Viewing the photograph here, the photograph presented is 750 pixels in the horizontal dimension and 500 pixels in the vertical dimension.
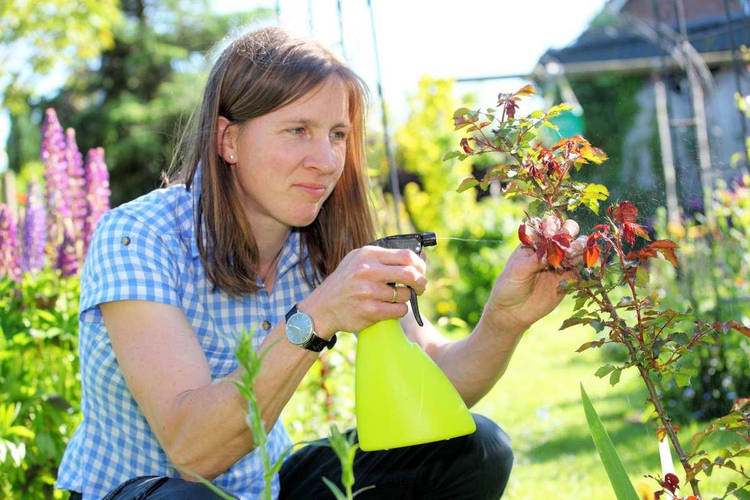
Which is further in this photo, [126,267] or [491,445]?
[491,445]

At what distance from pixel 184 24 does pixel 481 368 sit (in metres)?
19.7

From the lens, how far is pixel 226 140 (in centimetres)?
173

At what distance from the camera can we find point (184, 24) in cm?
2000

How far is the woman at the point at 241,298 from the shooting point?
4.69 ft

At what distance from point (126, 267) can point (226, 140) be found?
36 cm

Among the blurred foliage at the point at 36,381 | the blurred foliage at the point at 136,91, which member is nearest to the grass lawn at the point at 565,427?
the blurred foliage at the point at 36,381

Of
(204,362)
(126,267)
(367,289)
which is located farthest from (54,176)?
(367,289)

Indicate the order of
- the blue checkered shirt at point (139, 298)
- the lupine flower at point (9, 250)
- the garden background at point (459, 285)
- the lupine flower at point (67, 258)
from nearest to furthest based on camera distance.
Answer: the blue checkered shirt at point (139, 298)
the garden background at point (459, 285)
the lupine flower at point (67, 258)
the lupine flower at point (9, 250)

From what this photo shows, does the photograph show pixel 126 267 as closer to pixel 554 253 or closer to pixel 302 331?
pixel 302 331

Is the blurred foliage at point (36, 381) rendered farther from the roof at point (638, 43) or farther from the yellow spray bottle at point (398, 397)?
the roof at point (638, 43)

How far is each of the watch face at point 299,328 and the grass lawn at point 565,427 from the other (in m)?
0.65

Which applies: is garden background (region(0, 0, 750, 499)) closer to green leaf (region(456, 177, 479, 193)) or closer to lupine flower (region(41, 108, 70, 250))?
lupine flower (region(41, 108, 70, 250))

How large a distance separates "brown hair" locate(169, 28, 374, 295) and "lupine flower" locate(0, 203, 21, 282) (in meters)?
1.25

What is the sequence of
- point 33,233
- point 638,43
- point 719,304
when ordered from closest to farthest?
point 33,233 < point 719,304 < point 638,43
